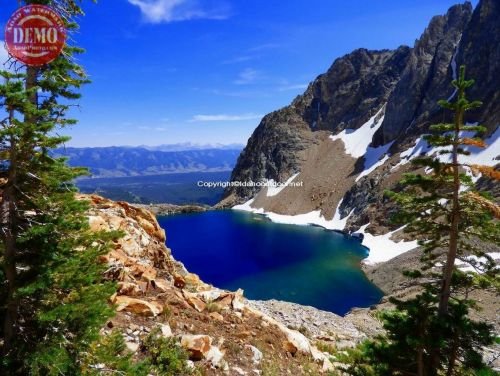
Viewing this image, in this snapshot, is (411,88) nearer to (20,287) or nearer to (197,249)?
(197,249)

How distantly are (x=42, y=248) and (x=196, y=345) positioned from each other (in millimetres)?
5764

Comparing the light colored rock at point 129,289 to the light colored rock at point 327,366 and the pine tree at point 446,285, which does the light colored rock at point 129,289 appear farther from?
the pine tree at point 446,285

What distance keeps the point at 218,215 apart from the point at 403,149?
62.7 m

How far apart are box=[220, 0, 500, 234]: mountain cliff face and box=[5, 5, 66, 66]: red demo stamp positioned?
3101 inches

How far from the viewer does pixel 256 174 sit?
15088 cm

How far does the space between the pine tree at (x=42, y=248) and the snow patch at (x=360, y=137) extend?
12300 cm

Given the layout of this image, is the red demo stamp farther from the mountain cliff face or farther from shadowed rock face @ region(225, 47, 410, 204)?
shadowed rock face @ region(225, 47, 410, 204)

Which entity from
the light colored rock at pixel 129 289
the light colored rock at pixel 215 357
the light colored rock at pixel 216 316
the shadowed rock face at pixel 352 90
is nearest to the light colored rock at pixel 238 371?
the light colored rock at pixel 215 357

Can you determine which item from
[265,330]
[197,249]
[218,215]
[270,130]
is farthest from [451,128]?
[270,130]

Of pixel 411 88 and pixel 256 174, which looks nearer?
pixel 411 88

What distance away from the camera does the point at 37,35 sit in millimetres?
8320

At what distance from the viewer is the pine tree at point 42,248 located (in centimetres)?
743

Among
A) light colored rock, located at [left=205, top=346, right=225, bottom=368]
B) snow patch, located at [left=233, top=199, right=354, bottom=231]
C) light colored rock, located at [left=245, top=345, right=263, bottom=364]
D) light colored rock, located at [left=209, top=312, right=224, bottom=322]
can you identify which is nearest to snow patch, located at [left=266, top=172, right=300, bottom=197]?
snow patch, located at [left=233, top=199, right=354, bottom=231]

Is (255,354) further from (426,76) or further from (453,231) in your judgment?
(426,76)
